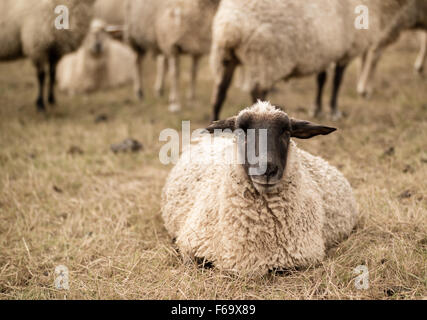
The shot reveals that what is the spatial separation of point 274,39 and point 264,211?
2.61 m

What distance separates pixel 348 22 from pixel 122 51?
5867 mm

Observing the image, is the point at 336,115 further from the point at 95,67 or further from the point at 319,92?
the point at 95,67

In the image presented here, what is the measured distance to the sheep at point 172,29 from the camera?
6480mm

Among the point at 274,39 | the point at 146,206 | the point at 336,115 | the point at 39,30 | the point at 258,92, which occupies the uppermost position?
the point at 39,30

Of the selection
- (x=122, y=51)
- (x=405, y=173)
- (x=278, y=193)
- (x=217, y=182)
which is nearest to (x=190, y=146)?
(x=217, y=182)

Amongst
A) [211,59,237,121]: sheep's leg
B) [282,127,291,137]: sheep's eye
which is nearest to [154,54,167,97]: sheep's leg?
[211,59,237,121]: sheep's leg

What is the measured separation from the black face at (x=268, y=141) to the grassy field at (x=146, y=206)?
2.10ft

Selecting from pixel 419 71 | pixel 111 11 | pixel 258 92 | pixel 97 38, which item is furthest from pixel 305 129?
pixel 111 11

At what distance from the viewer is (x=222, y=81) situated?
5184mm

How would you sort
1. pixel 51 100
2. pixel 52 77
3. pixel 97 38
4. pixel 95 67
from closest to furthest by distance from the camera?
pixel 52 77 → pixel 51 100 → pixel 97 38 → pixel 95 67

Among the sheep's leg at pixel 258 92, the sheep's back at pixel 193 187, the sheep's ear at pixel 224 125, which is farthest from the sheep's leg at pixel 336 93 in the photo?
the sheep's ear at pixel 224 125

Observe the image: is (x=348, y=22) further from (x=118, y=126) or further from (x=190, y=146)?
(x=118, y=126)

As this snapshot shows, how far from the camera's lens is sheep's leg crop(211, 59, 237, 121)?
16.6ft
